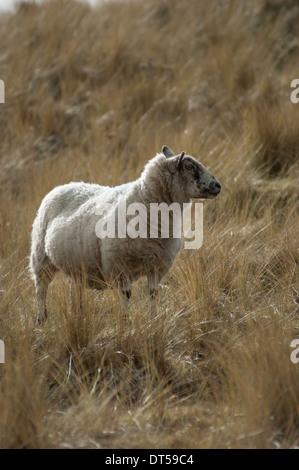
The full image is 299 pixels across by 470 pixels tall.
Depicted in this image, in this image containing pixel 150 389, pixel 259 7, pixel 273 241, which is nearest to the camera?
pixel 150 389

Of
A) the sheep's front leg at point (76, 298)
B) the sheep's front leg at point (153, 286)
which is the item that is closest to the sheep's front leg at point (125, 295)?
the sheep's front leg at point (153, 286)

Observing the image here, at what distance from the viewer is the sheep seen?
406cm

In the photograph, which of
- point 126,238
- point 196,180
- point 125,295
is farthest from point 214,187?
point 125,295

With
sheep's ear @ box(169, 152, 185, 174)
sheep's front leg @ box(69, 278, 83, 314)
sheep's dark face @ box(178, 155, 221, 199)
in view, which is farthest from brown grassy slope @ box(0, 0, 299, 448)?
sheep's ear @ box(169, 152, 185, 174)

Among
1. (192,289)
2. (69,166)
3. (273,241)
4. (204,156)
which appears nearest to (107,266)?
(192,289)

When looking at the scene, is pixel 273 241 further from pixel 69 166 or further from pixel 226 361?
pixel 69 166

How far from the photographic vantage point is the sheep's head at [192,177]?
4121mm

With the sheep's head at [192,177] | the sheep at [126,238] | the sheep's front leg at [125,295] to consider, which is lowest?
the sheep's front leg at [125,295]

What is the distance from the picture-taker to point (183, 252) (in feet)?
16.4

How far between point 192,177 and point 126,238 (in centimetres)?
61

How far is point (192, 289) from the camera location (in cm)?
429

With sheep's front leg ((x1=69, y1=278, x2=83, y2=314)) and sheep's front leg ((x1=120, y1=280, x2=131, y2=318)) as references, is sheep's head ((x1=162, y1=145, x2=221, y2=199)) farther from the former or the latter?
sheep's front leg ((x1=69, y1=278, x2=83, y2=314))

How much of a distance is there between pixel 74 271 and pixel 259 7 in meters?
8.48

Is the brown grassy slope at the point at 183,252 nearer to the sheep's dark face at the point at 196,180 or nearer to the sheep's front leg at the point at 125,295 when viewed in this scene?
the sheep's front leg at the point at 125,295
